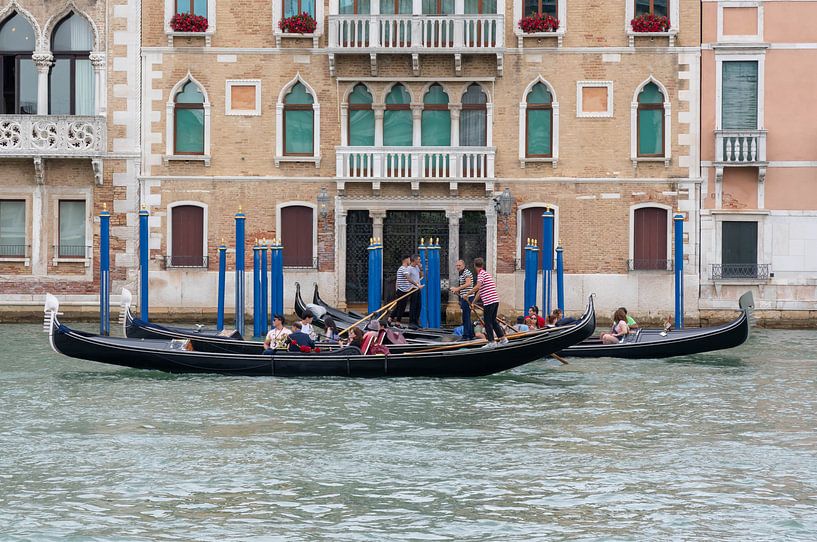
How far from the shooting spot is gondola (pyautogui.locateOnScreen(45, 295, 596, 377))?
15.8 metres

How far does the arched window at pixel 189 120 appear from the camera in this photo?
2381cm

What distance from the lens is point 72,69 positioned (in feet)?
78.7

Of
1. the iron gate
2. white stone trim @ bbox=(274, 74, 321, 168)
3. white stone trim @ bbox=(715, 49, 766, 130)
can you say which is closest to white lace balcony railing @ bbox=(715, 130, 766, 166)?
white stone trim @ bbox=(715, 49, 766, 130)

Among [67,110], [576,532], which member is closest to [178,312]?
[67,110]

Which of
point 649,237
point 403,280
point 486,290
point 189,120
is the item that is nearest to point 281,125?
point 189,120

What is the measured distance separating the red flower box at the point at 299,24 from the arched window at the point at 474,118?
8.68 ft

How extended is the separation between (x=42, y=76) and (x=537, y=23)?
25.7 feet

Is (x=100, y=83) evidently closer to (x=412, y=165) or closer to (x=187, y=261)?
(x=187, y=261)

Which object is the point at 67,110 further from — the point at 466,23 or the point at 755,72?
the point at 755,72

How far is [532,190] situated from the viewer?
23.8 meters

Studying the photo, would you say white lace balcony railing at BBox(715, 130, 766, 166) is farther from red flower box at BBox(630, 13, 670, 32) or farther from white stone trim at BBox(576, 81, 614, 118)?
red flower box at BBox(630, 13, 670, 32)

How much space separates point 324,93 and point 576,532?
15.8 meters

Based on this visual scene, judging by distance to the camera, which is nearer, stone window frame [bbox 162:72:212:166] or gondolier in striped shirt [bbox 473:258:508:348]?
gondolier in striped shirt [bbox 473:258:508:348]

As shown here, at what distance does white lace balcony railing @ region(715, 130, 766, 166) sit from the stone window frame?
798cm
